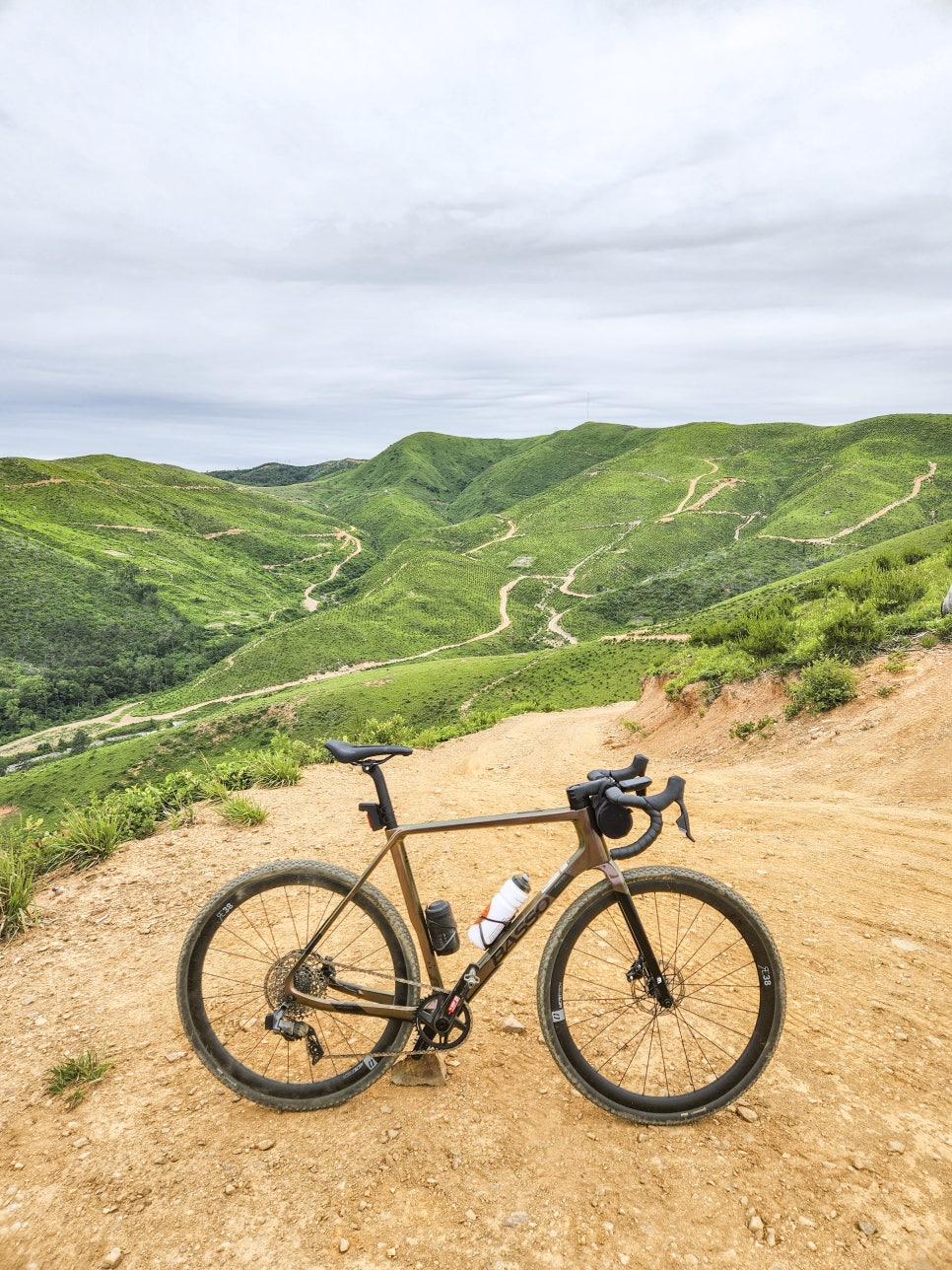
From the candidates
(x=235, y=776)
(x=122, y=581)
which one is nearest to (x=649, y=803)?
(x=235, y=776)

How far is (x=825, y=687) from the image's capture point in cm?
1320

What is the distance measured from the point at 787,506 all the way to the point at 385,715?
4183 inches

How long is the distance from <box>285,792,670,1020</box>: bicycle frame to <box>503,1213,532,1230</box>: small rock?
83 centimetres

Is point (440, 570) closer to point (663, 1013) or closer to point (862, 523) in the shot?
point (862, 523)

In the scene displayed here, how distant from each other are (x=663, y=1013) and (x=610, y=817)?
1.34 meters

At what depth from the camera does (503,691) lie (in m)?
47.0

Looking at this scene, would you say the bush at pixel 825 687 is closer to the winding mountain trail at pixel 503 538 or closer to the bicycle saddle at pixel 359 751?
the bicycle saddle at pixel 359 751

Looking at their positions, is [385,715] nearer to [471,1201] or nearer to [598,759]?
[598,759]

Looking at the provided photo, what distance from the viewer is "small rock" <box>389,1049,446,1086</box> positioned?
3.45 m

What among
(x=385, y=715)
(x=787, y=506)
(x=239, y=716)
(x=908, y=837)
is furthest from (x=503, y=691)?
(x=787, y=506)

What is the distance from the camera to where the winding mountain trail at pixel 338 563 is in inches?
5443

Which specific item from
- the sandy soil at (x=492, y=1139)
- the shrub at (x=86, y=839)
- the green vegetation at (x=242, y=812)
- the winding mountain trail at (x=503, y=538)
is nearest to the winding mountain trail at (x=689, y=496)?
the winding mountain trail at (x=503, y=538)

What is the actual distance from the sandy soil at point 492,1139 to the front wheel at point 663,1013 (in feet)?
0.70

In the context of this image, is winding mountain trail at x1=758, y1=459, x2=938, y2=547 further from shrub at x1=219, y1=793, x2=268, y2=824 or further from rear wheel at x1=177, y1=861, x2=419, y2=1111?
rear wheel at x1=177, y1=861, x2=419, y2=1111
